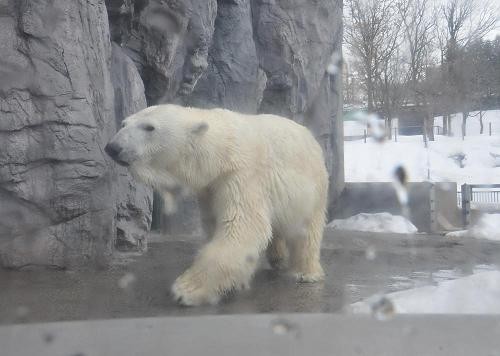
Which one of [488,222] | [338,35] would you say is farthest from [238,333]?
[338,35]

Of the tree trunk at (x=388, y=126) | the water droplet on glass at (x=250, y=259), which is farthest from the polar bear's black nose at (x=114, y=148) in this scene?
the tree trunk at (x=388, y=126)

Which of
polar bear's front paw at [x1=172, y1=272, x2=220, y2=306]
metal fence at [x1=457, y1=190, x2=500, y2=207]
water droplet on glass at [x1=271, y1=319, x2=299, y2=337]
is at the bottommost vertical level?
water droplet on glass at [x1=271, y1=319, x2=299, y2=337]

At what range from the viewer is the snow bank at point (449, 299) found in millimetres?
3738

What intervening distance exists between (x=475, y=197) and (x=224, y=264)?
24.0ft

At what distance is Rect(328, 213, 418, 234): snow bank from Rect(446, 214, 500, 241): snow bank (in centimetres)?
116

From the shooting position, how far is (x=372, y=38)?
8.90 meters

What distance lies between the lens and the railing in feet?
31.2

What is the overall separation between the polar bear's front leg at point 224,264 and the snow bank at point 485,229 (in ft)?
19.1

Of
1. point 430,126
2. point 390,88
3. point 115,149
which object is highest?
point 390,88

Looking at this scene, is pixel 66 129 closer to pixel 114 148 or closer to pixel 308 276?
pixel 114 148

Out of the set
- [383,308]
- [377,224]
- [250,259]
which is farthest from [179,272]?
[377,224]

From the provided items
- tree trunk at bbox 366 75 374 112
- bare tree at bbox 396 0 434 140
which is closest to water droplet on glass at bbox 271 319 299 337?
bare tree at bbox 396 0 434 140

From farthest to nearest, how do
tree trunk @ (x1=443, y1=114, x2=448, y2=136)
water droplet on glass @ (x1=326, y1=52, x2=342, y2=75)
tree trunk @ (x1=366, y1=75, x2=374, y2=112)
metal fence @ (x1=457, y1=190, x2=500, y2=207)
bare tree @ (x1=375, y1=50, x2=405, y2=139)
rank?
water droplet on glass @ (x1=326, y1=52, x2=342, y2=75)
metal fence @ (x1=457, y1=190, x2=500, y2=207)
tree trunk @ (x1=366, y1=75, x2=374, y2=112)
bare tree @ (x1=375, y1=50, x2=405, y2=139)
tree trunk @ (x1=443, y1=114, x2=448, y2=136)

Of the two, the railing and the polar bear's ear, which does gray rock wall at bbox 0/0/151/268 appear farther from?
the railing
